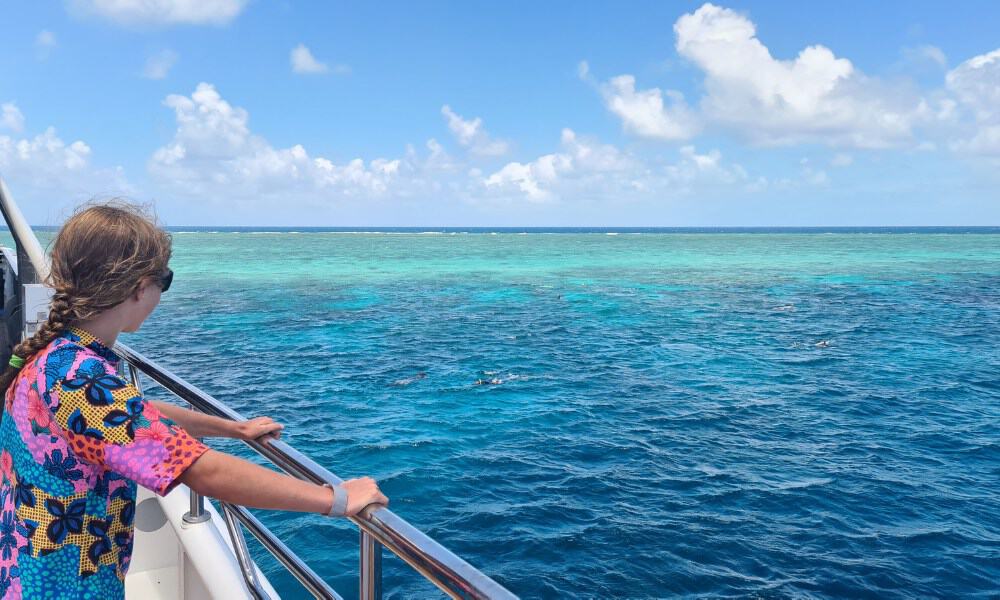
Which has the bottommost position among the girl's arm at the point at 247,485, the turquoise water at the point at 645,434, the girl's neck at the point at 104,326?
the turquoise water at the point at 645,434

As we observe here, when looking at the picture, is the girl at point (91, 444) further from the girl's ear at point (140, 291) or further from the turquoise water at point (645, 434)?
the turquoise water at point (645, 434)

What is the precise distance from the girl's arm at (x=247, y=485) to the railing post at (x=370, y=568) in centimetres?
16

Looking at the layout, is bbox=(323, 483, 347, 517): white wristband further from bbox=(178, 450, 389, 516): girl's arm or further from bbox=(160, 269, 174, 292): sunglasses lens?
bbox=(160, 269, 174, 292): sunglasses lens

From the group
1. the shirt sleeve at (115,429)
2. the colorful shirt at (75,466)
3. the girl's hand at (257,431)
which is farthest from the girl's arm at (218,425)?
the shirt sleeve at (115,429)

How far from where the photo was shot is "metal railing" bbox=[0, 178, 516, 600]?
4.39ft

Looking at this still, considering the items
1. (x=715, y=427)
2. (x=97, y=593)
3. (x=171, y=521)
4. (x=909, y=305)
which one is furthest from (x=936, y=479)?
(x=909, y=305)

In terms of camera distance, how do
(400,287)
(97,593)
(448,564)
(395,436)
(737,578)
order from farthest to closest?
(400,287)
(395,436)
(737,578)
(97,593)
(448,564)

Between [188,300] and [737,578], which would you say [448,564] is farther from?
[188,300]

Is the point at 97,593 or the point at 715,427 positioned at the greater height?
the point at 97,593

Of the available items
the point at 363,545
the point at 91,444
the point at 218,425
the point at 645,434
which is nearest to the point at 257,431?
the point at 218,425

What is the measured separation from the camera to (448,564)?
1367 mm

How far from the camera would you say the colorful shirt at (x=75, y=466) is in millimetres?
1390

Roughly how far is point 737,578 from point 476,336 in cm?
1558

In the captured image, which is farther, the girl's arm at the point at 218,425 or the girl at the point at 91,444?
the girl's arm at the point at 218,425
